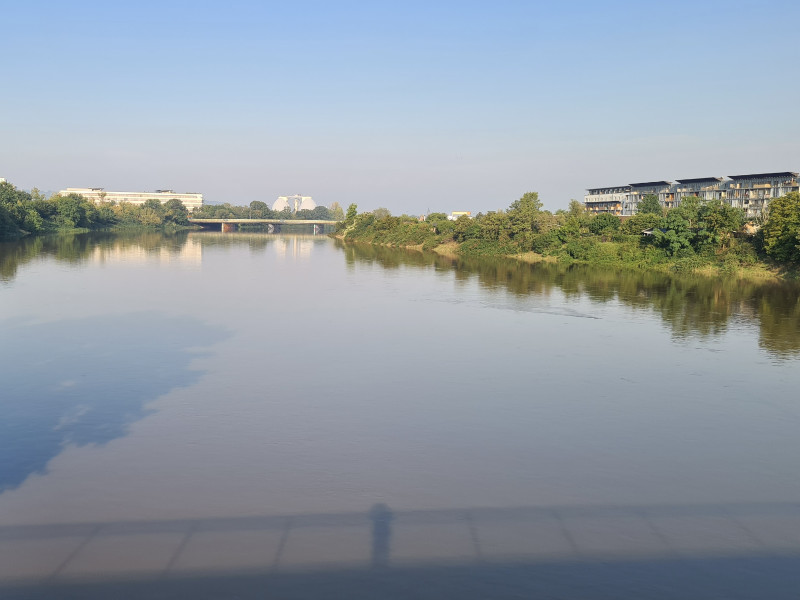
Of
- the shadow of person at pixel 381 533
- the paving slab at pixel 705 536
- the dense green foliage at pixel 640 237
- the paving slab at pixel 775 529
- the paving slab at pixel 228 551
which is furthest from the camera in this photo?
the dense green foliage at pixel 640 237

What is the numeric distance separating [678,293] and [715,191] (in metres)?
61.9

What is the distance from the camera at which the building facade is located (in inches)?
3103

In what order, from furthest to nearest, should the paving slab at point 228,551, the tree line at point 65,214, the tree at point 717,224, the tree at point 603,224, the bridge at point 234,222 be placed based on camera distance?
the bridge at point 234,222 < the tree line at point 65,214 < the tree at point 603,224 < the tree at point 717,224 < the paving slab at point 228,551

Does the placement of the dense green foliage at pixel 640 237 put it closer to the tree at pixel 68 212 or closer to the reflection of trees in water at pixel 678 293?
the reflection of trees in water at pixel 678 293

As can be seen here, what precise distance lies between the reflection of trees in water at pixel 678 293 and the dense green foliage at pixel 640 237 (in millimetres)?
3021

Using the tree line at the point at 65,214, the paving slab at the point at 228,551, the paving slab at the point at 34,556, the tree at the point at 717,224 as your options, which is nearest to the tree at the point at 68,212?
the tree line at the point at 65,214

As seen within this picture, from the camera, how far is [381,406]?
48.4 ft

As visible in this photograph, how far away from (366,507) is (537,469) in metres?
3.32

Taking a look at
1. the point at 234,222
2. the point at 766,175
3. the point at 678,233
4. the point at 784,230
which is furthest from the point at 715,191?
the point at 234,222

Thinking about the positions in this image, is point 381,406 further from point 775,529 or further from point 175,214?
point 175,214

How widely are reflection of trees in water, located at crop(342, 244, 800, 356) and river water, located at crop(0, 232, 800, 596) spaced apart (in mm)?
325

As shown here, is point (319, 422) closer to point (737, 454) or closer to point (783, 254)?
point (737, 454)

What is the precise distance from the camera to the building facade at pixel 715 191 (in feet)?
259

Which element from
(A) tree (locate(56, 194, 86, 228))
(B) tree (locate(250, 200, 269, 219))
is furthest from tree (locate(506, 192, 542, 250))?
(B) tree (locate(250, 200, 269, 219))
